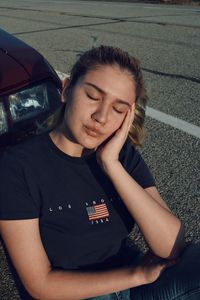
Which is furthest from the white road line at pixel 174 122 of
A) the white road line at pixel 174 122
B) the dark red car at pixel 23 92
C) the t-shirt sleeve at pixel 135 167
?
the t-shirt sleeve at pixel 135 167

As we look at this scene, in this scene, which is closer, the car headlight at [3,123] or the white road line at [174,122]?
the car headlight at [3,123]

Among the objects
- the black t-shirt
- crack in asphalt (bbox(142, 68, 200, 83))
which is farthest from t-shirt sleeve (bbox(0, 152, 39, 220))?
crack in asphalt (bbox(142, 68, 200, 83))

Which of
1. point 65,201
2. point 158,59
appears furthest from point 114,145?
point 158,59

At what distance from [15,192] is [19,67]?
40.1 inches

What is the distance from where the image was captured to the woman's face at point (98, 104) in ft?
5.94

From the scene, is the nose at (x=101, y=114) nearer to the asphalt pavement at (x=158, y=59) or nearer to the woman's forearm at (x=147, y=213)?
the woman's forearm at (x=147, y=213)

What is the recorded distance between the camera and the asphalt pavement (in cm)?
340

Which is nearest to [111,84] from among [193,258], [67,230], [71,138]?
[71,138]

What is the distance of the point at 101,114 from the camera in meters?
1.80

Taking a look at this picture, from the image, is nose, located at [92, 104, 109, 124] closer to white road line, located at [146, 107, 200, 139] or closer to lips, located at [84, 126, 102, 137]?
lips, located at [84, 126, 102, 137]

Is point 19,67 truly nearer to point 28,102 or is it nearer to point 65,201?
point 28,102

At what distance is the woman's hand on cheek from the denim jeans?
0.48 metres

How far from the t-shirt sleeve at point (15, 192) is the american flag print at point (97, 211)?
22 cm

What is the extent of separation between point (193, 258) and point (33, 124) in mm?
1166
